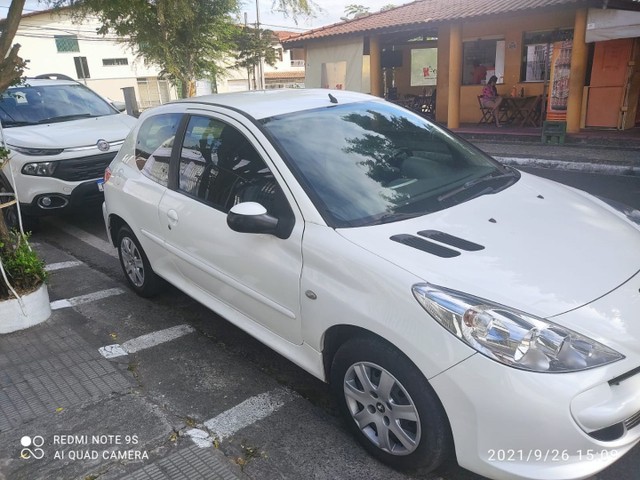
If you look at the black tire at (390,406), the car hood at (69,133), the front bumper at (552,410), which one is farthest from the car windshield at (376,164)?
the car hood at (69,133)

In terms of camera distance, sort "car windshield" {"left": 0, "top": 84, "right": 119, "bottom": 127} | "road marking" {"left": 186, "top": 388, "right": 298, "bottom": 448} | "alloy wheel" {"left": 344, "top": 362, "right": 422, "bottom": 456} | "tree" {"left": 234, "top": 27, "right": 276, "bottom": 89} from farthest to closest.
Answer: "tree" {"left": 234, "top": 27, "right": 276, "bottom": 89} → "car windshield" {"left": 0, "top": 84, "right": 119, "bottom": 127} → "road marking" {"left": 186, "top": 388, "right": 298, "bottom": 448} → "alloy wheel" {"left": 344, "top": 362, "right": 422, "bottom": 456}

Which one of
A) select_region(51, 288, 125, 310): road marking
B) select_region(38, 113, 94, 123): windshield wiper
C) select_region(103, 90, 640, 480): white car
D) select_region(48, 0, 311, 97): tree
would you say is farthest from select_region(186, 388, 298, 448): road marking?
select_region(48, 0, 311, 97): tree

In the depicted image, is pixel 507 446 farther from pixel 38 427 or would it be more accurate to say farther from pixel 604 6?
pixel 604 6

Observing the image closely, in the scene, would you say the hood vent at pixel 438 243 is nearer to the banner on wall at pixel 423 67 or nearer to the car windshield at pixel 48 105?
the car windshield at pixel 48 105

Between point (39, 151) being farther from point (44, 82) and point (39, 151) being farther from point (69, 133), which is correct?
point (44, 82)

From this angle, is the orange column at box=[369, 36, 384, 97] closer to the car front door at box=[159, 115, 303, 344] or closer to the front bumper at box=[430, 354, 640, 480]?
the car front door at box=[159, 115, 303, 344]

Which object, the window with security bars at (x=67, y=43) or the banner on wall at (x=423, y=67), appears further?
the window with security bars at (x=67, y=43)

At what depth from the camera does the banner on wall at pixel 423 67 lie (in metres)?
17.7

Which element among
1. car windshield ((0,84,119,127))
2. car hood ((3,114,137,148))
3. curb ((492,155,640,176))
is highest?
car windshield ((0,84,119,127))


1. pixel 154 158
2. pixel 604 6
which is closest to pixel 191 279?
pixel 154 158

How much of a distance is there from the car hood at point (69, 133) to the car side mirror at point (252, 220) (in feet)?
14.2

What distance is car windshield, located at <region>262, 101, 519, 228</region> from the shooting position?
275 cm

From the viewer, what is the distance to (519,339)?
6.48 feet

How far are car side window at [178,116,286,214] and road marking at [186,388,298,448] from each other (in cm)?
112
